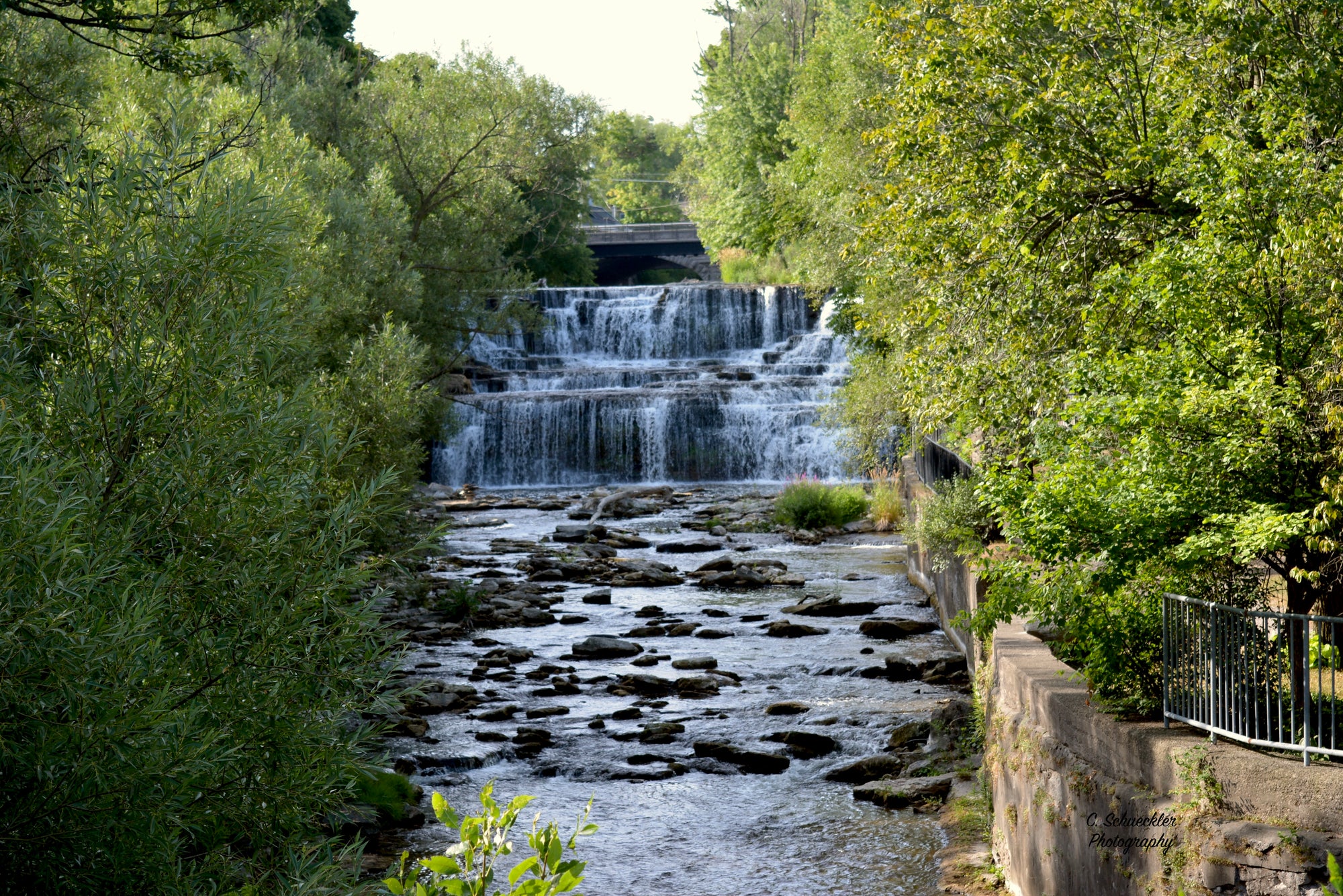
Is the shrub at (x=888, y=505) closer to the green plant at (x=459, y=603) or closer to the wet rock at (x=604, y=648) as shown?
the green plant at (x=459, y=603)

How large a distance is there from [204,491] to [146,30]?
505 centimetres

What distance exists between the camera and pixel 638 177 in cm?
9006

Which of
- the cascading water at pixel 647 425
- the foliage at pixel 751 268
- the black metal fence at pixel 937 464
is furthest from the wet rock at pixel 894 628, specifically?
the foliage at pixel 751 268

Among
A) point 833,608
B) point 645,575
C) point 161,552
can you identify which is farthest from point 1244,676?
point 645,575

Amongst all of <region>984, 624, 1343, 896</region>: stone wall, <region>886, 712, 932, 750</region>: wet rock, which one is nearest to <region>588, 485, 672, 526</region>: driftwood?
<region>886, 712, 932, 750</region>: wet rock

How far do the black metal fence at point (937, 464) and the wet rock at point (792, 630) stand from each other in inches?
92.2

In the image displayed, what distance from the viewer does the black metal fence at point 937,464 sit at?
14.7 m

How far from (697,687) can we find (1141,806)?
7691mm

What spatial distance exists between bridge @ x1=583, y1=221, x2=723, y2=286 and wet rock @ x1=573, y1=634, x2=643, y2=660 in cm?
4105

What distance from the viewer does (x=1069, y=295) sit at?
33.6 ft

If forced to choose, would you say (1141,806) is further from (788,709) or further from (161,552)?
(788,709)

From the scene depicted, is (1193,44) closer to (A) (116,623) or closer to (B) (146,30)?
(B) (146,30)

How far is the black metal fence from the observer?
14.7 meters

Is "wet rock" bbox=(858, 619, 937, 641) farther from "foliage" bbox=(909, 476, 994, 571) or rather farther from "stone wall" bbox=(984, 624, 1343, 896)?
"stone wall" bbox=(984, 624, 1343, 896)
